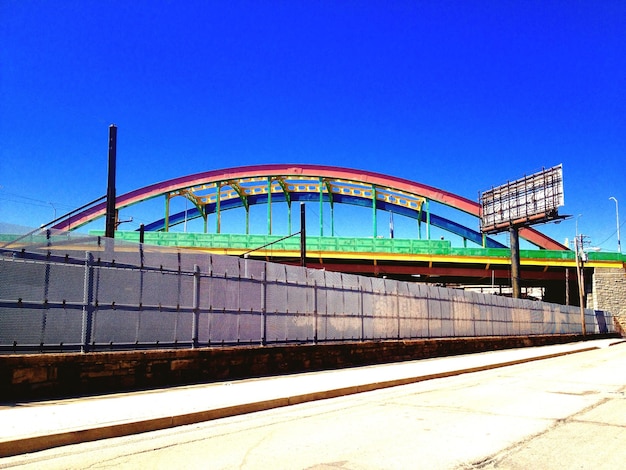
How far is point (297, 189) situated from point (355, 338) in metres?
56.6

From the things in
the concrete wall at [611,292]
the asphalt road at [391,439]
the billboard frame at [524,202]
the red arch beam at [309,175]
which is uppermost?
the red arch beam at [309,175]

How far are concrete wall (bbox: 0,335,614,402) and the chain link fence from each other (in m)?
0.34

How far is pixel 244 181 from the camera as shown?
73.2 meters

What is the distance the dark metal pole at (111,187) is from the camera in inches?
647

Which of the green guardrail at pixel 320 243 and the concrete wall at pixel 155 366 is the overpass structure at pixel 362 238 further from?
the concrete wall at pixel 155 366

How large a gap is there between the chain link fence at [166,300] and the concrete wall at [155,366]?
0.34 meters

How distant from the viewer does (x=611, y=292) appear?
65062 mm

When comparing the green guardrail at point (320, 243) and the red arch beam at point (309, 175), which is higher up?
the red arch beam at point (309, 175)

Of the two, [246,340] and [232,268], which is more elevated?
[232,268]

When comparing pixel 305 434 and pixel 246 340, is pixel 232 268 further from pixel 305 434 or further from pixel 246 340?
pixel 305 434

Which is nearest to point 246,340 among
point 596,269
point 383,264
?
point 383,264

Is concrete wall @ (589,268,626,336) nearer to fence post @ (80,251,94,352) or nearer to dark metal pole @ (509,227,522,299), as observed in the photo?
dark metal pole @ (509,227,522,299)

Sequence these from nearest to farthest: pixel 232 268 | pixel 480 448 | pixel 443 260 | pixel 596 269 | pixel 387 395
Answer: pixel 480 448
pixel 387 395
pixel 232 268
pixel 443 260
pixel 596 269

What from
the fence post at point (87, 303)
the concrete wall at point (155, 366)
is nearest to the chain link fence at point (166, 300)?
the fence post at point (87, 303)
